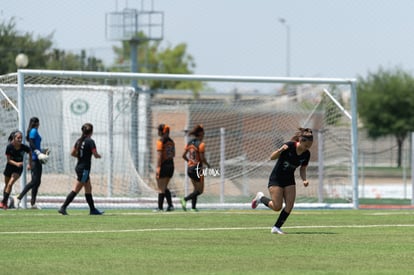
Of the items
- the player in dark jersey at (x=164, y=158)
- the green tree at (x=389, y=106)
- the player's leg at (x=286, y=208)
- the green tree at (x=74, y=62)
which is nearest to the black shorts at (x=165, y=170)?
the player in dark jersey at (x=164, y=158)

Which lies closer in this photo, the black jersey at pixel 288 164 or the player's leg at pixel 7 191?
the black jersey at pixel 288 164

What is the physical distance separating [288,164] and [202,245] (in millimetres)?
2890

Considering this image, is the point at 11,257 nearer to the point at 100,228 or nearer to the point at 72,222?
the point at 100,228

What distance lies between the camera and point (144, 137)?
3184 cm

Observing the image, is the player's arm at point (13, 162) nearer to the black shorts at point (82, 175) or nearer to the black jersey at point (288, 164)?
the black shorts at point (82, 175)

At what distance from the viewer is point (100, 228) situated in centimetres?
1798

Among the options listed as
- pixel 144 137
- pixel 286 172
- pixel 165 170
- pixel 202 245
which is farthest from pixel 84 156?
pixel 144 137

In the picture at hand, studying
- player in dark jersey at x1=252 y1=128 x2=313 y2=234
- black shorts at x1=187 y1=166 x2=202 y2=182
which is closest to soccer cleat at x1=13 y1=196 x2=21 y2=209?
black shorts at x1=187 y1=166 x2=202 y2=182

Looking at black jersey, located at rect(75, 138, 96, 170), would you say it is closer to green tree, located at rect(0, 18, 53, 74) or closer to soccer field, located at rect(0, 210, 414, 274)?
soccer field, located at rect(0, 210, 414, 274)

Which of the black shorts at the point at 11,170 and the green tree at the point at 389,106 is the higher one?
the green tree at the point at 389,106

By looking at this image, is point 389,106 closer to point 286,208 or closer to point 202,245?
point 286,208

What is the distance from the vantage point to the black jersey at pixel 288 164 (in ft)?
56.2

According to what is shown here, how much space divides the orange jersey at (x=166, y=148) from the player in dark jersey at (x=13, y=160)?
9.85 ft

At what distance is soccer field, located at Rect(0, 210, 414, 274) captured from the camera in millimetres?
12258
